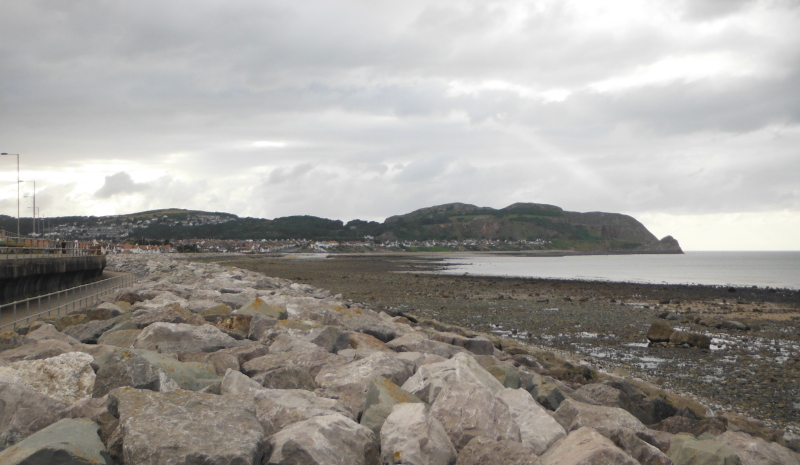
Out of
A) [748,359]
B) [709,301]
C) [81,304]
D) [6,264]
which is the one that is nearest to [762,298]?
[709,301]

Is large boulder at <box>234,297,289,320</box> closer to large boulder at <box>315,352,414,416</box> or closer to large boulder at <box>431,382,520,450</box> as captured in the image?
large boulder at <box>315,352,414,416</box>

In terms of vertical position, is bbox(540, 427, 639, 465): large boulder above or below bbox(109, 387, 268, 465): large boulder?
below

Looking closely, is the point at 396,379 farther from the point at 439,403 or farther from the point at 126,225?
the point at 126,225

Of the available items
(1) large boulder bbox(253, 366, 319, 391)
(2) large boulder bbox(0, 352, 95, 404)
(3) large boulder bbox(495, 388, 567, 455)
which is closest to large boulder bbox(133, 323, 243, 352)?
(2) large boulder bbox(0, 352, 95, 404)

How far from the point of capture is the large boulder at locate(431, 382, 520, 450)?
12.8 ft

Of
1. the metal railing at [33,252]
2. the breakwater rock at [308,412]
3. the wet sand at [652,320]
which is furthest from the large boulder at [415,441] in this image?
the metal railing at [33,252]

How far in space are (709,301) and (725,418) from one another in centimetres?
2134

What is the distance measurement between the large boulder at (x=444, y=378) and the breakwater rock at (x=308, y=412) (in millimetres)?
20

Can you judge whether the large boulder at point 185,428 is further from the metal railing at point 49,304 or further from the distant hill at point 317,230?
the distant hill at point 317,230

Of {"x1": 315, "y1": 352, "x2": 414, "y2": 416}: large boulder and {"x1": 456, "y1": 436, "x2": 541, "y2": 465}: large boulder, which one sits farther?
{"x1": 315, "y1": 352, "x2": 414, "y2": 416}: large boulder

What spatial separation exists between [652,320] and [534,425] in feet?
50.7

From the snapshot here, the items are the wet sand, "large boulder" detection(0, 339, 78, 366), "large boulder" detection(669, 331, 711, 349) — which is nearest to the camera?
"large boulder" detection(0, 339, 78, 366)

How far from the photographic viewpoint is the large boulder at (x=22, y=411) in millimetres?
3727

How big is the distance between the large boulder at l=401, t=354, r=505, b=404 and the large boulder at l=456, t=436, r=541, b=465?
871mm
